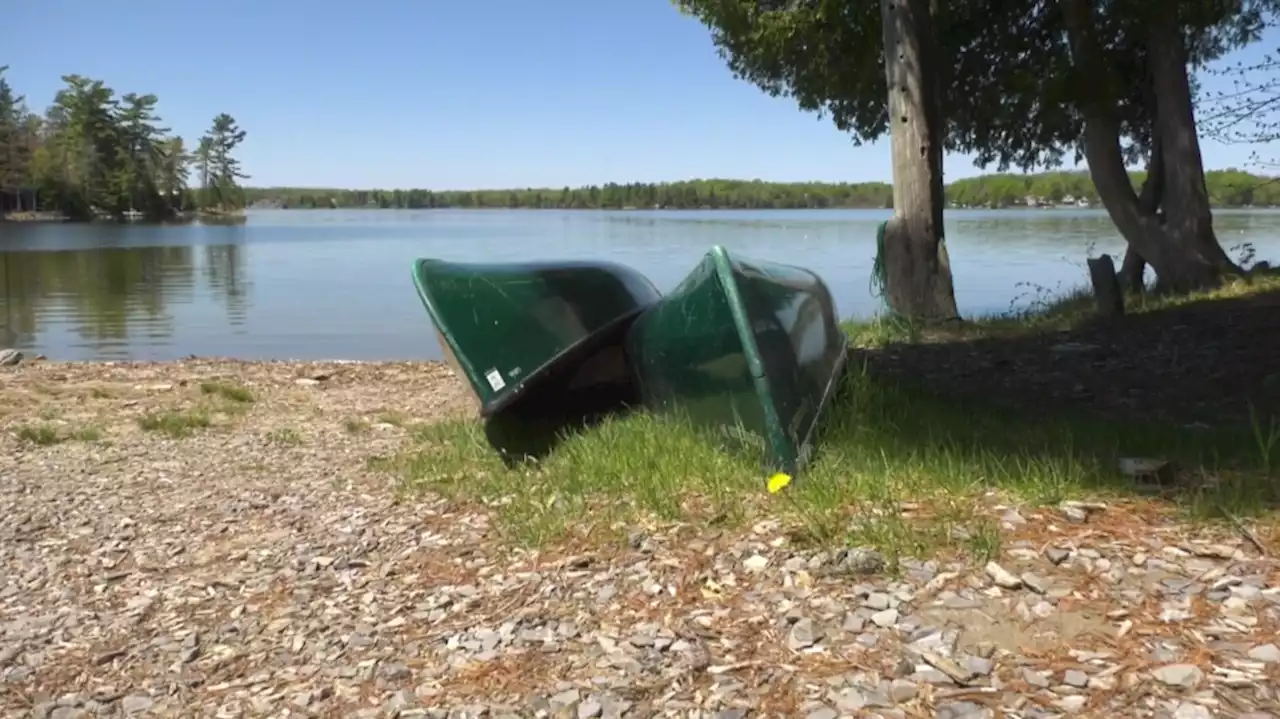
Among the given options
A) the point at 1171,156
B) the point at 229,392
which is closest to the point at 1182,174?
the point at 1171,156

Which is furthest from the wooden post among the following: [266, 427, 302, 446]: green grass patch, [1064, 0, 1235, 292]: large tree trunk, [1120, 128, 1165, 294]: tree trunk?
[266, 427, 302, 446]: green grass patch

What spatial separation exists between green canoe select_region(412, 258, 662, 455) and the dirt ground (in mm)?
2045

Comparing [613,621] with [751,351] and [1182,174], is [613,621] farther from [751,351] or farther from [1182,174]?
[1182,174]

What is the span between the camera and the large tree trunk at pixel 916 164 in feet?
36.4

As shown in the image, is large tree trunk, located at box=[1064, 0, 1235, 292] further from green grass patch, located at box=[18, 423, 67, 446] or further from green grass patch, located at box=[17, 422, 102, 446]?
green grass patch, located at box=[18, 423, 67, 446]

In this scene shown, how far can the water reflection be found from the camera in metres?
21.3

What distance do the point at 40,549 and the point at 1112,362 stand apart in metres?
7.35

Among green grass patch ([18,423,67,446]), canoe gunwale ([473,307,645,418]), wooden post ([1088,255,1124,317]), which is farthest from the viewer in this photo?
wooden post ([1088,255,1124,317])

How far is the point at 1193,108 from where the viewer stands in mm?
12773

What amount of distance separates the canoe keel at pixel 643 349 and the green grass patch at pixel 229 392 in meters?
3.49

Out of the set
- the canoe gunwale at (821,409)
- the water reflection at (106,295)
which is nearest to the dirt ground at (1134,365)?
the canoe gunwale at (821,409)

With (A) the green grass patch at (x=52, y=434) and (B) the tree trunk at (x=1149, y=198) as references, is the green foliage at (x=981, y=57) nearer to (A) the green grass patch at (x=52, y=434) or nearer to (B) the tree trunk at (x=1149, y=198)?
(B) the tree trunk at (x=1149, y=198)

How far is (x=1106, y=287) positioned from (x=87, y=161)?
106 m

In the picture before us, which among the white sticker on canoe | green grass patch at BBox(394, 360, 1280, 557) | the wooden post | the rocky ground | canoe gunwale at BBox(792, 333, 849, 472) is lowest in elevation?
the rocky ground
